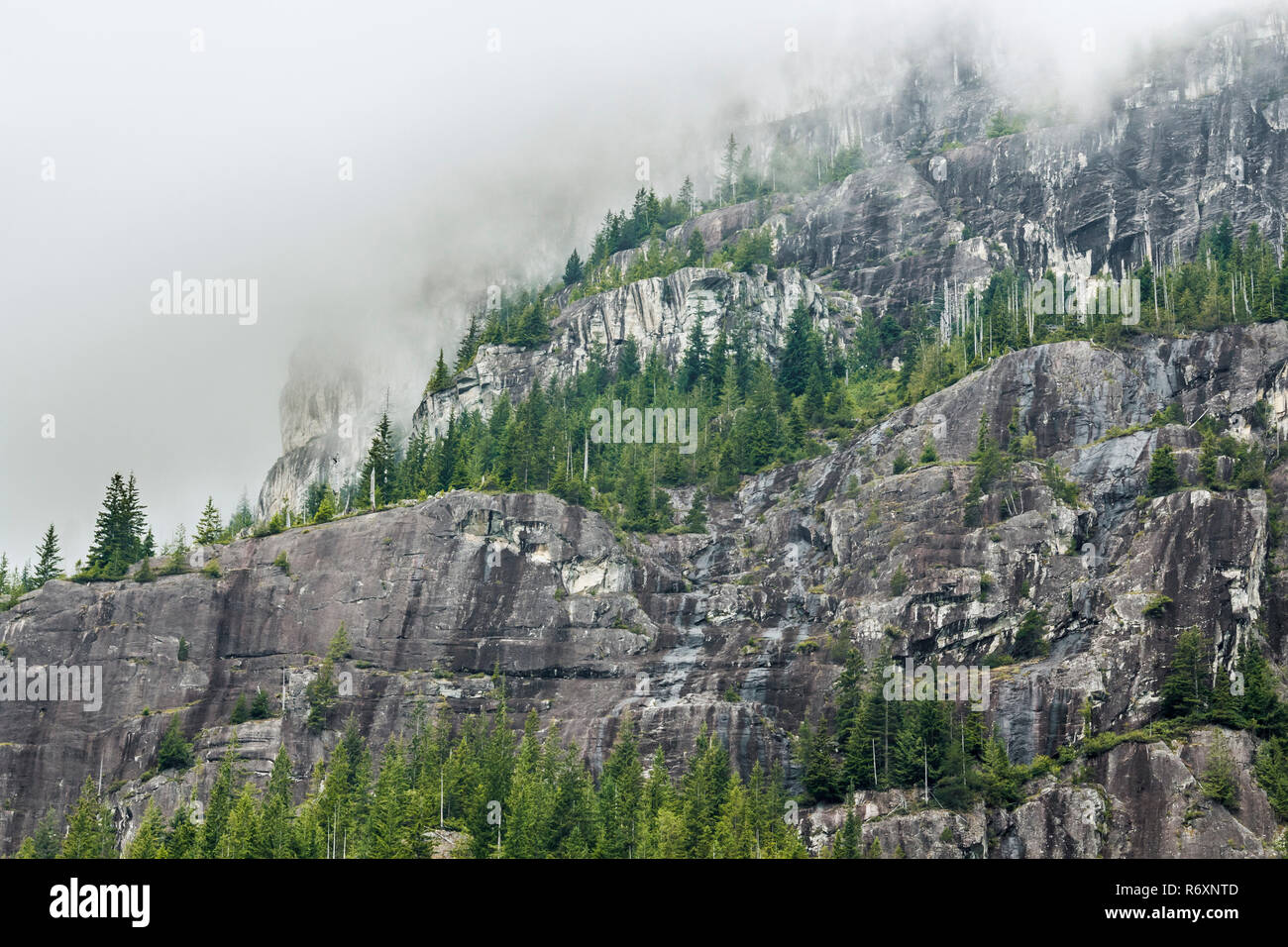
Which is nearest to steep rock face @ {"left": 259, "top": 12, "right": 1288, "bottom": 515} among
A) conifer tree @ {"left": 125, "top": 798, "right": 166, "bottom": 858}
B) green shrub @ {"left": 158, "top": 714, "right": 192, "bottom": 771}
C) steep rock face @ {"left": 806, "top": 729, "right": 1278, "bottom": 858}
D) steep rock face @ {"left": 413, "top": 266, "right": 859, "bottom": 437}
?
steep rock face @ {"left": 413, "top": 266, "right": 859, "bottom": 437}

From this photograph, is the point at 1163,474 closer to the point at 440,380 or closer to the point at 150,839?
the point at 150,839

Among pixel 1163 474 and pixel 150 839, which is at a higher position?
pixel 1163 474

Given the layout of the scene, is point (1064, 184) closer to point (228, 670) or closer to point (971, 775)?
point (971, 775)

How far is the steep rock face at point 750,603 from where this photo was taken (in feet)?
364

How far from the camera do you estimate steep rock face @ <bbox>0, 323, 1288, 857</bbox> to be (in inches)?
4368

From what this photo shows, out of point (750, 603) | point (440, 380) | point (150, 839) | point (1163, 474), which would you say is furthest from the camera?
point (440, 380)

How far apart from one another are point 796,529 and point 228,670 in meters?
56.5

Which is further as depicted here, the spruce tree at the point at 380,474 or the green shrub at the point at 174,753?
the spruce tree at the point at 380,474

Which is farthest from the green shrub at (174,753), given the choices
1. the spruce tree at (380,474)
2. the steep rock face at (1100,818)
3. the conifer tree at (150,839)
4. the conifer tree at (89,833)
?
the steep rock face at (1100,818)

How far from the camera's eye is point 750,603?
13212 centimetres

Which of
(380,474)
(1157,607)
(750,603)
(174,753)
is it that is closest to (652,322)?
(380,474)

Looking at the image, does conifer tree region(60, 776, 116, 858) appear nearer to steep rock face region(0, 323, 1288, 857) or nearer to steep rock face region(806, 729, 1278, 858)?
steep rock face region(0, 323, 1288, 857)

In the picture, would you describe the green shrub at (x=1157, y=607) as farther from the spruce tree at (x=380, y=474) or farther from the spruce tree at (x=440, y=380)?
the spruce tree at (x=440, y=380)

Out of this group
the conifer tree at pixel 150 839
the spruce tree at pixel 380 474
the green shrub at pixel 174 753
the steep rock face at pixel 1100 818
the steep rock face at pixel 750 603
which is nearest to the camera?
the steep rock face at pixel 1100 818
